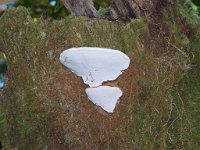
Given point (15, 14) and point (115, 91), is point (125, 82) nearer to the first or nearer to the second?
point (115, 91)

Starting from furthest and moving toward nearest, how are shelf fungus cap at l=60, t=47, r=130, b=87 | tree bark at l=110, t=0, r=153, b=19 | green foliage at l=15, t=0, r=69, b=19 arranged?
green foliage at l=15, t=0, r=69, b=19
tree bark at l=110, t=0, r=153, b=19
shelf fungus cap at l=60, t=47, r=130, b=87

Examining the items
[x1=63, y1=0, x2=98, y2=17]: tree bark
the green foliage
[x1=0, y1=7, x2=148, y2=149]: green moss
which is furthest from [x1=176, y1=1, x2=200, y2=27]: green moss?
the green foliage

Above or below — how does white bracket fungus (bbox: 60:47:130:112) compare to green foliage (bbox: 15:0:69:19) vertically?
above

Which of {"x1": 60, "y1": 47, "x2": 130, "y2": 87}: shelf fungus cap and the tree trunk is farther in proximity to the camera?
the tree trunk

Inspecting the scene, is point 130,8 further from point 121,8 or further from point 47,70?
point 47,70

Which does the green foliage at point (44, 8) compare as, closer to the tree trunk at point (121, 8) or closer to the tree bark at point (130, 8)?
the tree trunk at point (121, 8)

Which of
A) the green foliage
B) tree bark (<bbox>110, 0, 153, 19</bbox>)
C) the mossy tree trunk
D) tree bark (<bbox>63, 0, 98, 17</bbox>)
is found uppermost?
tree bark (<bbox>110, 0, 153, 19</bbox>)

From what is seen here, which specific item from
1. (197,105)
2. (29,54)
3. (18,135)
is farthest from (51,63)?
(197,105)

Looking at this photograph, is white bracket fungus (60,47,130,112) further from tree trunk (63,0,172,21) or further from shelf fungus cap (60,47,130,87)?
tree trunk (63,0,172,21)
